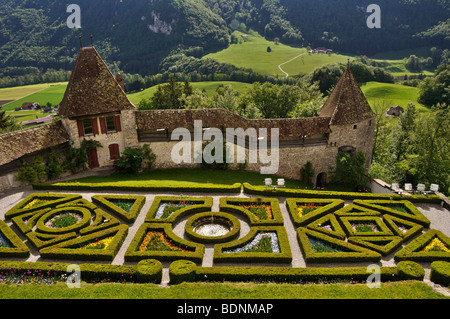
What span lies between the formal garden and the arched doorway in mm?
7994

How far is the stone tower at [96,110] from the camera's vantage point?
3303 cm

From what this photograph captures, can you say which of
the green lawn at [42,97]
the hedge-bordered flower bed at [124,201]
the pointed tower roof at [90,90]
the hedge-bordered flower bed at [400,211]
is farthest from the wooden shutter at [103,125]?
the green lawn at [42,97]

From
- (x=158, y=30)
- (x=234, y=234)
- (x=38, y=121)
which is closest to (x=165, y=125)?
(x=234, y=234)

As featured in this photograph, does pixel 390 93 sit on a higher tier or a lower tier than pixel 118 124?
lower

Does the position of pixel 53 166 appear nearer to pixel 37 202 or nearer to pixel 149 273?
pixel 37 202

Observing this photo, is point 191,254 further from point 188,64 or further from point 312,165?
point 188,64

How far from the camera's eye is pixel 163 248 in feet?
74.3

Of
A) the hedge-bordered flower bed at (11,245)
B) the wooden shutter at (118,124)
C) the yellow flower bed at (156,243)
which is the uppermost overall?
the wooden shutter at (118,124)

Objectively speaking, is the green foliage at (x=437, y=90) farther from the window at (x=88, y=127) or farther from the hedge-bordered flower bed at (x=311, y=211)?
the window at (x=88, y=127)

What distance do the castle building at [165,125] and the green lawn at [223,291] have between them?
17.5 metres

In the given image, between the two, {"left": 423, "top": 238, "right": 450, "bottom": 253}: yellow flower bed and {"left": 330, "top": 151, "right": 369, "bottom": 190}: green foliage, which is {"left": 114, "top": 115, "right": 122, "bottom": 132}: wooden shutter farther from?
{"left": 423, "top": 238, "right": 450, "bottom": 253}: yellow flower bed

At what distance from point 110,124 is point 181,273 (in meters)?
20.5

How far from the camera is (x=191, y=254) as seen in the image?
70.5 feet

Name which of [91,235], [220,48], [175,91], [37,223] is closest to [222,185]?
[91,235]
